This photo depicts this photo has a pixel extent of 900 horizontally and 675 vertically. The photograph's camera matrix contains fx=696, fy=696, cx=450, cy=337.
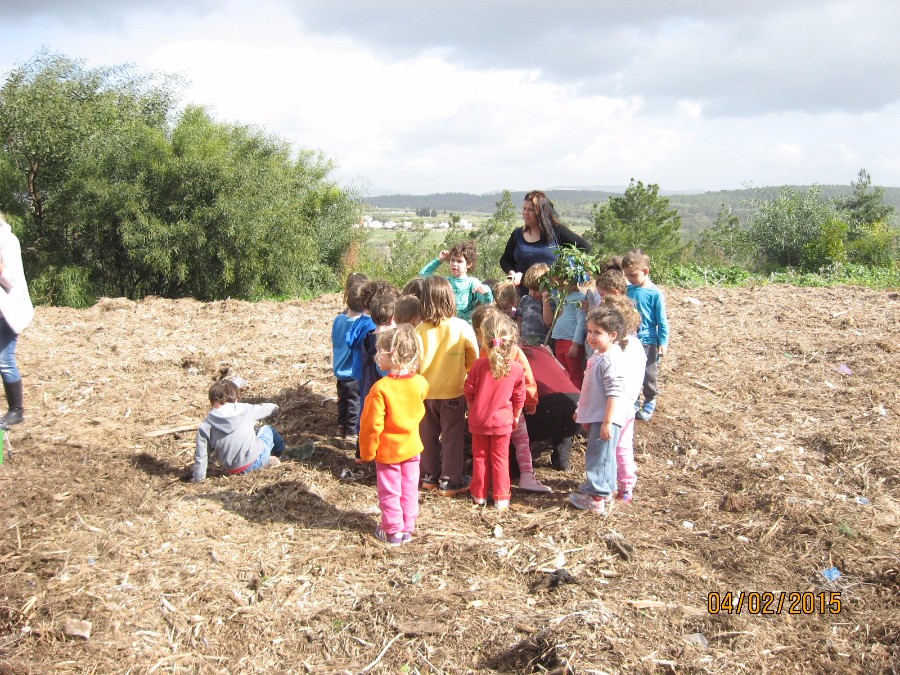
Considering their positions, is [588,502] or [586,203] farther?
[586,203]

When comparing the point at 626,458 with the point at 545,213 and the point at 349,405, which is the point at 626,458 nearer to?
the point at 545,213

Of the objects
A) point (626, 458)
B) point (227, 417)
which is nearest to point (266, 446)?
point (227, 417)

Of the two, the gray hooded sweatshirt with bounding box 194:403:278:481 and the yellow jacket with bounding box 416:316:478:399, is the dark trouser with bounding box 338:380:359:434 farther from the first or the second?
the yellow jacket with bounding box 416:316:478:399

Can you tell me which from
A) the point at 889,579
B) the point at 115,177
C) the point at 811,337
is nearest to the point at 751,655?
the point at 889,579

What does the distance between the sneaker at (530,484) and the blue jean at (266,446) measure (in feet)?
6.36

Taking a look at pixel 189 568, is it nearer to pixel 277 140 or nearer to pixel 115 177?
pixel 115 177

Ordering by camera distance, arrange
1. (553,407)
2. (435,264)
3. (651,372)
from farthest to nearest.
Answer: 1. (651,372)
2. (435,264)
3. (553,407)

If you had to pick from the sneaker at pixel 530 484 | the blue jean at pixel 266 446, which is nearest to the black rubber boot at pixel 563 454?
the sneaker at pixel 530 484

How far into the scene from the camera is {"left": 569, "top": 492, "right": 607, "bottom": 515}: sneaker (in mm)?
4605

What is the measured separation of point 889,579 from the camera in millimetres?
3738

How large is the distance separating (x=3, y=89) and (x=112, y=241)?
13.4 feet

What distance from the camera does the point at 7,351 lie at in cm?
574

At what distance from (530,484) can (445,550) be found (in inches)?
40.1

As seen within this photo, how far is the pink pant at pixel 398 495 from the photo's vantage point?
4.17 metres
